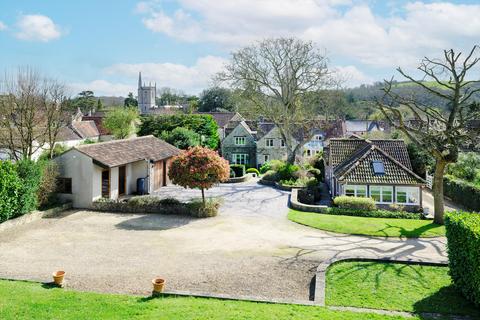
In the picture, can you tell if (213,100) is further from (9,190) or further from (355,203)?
(9,190)

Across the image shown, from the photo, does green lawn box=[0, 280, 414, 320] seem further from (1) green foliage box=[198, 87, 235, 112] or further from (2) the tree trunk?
(1) green foliage box=[198, 87, 235, 112]

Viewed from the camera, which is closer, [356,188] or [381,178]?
[381,178]

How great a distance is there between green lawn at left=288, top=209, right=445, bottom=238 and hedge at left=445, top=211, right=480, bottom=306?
7.73 m

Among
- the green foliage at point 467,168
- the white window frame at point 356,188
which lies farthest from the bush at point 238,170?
the green foliage at point 467,168

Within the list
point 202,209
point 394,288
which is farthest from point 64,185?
point 394,288

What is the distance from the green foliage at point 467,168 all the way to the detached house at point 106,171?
26341 mm

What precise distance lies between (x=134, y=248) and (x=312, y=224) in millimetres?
9408

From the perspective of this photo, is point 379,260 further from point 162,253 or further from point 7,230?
point 7,230

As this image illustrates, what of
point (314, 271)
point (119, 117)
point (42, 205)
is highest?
point (119, 117)

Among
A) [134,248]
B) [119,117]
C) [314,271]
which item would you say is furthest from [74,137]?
[314,271]

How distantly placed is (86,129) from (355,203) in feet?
166

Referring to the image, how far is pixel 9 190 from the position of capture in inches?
786

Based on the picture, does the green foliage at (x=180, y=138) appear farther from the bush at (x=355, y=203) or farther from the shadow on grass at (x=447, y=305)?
the shadow on grass at (x=447, y=305)

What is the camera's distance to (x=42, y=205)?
23.5m
